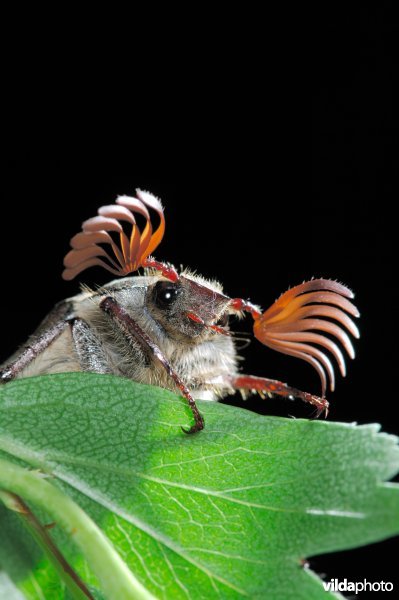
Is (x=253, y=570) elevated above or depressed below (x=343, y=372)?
below

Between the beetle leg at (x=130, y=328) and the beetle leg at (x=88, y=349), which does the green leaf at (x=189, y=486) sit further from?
the beetle leg at (x=88, y=349)

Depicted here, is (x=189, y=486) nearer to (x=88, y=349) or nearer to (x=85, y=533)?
(x=85, y=533)

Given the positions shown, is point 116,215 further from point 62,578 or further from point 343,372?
point 62,578

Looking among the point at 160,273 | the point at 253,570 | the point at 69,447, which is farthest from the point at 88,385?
the point at 160,273

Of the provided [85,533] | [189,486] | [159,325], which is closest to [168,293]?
[159,325]

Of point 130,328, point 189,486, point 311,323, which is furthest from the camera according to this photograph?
point 130,328

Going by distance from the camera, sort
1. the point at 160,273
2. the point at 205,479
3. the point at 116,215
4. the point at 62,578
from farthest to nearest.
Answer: the point at 160,273, the point at 116,215, the point at 205,479, the point at 62,578
